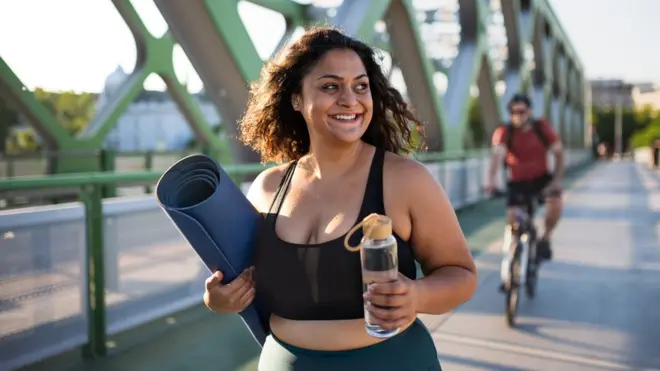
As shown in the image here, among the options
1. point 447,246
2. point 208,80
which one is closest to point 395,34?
point 208,80

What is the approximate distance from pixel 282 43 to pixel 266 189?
14.2ft

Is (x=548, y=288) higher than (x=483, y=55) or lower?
lower

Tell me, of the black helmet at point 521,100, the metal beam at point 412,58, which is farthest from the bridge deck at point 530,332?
the metal beam at point 412,58

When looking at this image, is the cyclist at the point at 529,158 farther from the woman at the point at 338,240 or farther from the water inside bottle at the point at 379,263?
the water inside bottle at the point at 379,263

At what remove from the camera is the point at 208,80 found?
21.4ft

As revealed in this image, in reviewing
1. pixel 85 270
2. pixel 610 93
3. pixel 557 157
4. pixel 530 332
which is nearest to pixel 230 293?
pixel 85 270

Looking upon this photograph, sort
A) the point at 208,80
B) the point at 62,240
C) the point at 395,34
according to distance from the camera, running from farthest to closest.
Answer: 1. the point at 395,34
2. the point at 208,80
3. the point at 62,240

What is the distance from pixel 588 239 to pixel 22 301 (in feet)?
23.3

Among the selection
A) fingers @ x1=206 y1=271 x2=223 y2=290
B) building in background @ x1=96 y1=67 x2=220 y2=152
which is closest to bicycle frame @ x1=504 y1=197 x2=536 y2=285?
fingers @ x1=206 y1=271 x2=223 y2=290

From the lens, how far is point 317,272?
149 cm

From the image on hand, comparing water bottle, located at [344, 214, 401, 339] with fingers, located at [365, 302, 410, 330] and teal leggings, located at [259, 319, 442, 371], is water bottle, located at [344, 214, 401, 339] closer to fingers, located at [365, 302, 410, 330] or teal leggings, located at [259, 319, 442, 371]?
fingers, located at [365, 302, 410, 330]

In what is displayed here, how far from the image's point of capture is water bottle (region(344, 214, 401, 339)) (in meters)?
1.34

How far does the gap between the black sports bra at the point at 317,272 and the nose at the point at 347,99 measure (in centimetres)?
14

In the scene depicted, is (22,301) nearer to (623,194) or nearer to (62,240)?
(62,240)
